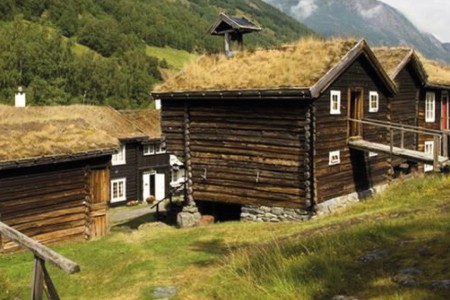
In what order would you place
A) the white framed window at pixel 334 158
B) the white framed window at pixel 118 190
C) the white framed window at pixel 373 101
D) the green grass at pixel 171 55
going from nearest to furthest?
the white framed window at pixel 334 158
the white framed window at pixel 373 101
the white framed window at pixel 118 190
the green grass at pixel 171 55

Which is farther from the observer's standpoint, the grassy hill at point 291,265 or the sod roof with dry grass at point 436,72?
the sod roof with dry grass at point 436,72

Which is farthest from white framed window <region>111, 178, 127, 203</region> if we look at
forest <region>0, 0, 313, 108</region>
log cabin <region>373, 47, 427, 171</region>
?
forest <region>0, 0, 313, 108</region>

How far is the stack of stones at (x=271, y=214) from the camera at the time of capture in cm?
2052

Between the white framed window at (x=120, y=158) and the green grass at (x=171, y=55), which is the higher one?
the green grass at (x=171, y=55)

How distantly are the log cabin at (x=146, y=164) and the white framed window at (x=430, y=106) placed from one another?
67.0 ft

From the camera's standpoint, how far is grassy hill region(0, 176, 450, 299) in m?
7.26

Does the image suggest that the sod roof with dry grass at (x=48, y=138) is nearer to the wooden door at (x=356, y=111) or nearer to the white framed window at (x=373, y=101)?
the wooden door at (x=356, y=111)

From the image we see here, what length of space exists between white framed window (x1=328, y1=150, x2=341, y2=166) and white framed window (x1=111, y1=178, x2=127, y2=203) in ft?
82.4

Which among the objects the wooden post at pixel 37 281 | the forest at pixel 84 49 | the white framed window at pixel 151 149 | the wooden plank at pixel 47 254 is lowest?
the white framed window at pixel 151 149

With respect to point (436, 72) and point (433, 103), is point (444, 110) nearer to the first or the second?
point (433, 103)

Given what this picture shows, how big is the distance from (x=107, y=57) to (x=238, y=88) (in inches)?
4111

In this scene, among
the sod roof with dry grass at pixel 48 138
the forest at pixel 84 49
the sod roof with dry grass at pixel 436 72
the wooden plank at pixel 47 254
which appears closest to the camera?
the wooden plank at pixel 47 254

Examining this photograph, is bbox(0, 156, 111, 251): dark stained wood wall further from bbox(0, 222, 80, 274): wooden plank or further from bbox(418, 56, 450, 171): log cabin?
bbox(418, 56, 450, 171): log cabin

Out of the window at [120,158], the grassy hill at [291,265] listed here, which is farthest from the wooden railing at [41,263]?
the window at [120,158]
